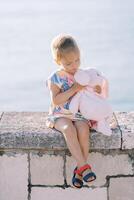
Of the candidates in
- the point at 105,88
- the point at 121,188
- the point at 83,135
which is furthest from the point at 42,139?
the point at 121,188

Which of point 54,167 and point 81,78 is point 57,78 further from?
point 54,167

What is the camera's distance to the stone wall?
17.8ft

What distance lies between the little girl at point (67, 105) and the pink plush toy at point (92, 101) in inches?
1.4

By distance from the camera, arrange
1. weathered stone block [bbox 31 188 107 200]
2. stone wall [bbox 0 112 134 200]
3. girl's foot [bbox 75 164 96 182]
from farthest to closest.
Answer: weathered stone block [bbox 31 188 107 200] → stone wall [bbox 0 112 134 200] → girl's foot [bbox 75 164 96 182]

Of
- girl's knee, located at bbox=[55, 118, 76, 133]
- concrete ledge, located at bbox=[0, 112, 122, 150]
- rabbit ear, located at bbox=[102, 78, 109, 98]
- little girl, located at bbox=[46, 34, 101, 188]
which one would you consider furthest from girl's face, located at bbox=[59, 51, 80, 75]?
concrete ledge, located at bbox=[0, 112, 122, 150]

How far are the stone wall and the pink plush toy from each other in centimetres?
15

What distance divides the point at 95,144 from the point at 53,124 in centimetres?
32

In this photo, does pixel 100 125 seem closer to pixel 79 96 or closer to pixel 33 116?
pixel 79 96

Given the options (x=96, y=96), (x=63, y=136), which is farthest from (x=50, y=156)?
(x=96, y=96)

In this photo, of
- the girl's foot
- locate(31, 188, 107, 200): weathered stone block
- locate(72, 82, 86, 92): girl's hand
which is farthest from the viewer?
locate(31, 188, 107, 200): weathered stone block

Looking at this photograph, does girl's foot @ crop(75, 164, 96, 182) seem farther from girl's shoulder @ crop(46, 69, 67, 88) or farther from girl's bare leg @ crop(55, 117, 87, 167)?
girl's shoulder @ crop(46, 69, 67, 88)

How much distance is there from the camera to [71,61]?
17.3ft

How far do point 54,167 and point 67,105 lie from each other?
45 centimetres

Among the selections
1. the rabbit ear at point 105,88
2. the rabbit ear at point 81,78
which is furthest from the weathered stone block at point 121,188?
the rabbit ear at point 81,78
